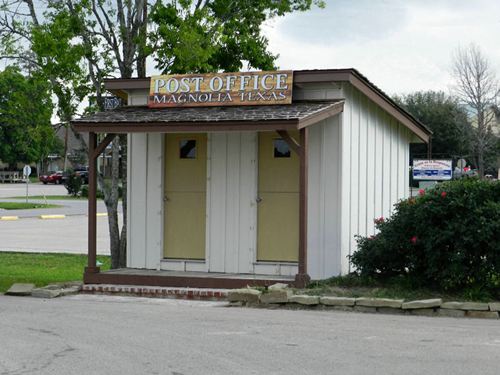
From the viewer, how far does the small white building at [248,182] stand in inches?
552

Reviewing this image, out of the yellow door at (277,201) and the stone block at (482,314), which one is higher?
A: the yellow door at (277,201)

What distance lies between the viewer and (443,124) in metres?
70.9

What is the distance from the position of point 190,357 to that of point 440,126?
215ft

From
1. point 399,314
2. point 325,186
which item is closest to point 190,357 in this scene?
point 399,314

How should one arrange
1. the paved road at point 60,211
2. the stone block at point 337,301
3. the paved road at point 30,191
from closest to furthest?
the stone block at point 337,301 → the paved road at point 60,211 → the paved road at point 30,191

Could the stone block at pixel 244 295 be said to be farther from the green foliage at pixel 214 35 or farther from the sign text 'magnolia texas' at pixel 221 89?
the green foliage at pixel 214 35

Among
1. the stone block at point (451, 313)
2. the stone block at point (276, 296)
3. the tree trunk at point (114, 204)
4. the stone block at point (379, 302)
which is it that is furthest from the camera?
the tree trunk at point (114, 204)

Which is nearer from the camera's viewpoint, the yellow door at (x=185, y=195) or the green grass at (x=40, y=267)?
the yellow door at (x=185, y=195)

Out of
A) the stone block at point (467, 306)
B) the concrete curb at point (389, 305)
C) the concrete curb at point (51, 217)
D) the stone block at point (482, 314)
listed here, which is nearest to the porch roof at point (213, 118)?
the concrete curb at point (389, 305)

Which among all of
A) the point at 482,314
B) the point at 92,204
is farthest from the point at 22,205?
the point at 482,314

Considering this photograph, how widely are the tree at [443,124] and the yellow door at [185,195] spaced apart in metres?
48.9

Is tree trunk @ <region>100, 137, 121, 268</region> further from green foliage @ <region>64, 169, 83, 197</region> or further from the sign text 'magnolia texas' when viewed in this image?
green foliage @ <region>64, 169, 83, 197</region>

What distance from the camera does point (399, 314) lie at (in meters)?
11.8

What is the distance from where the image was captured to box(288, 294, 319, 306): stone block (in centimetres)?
1225
